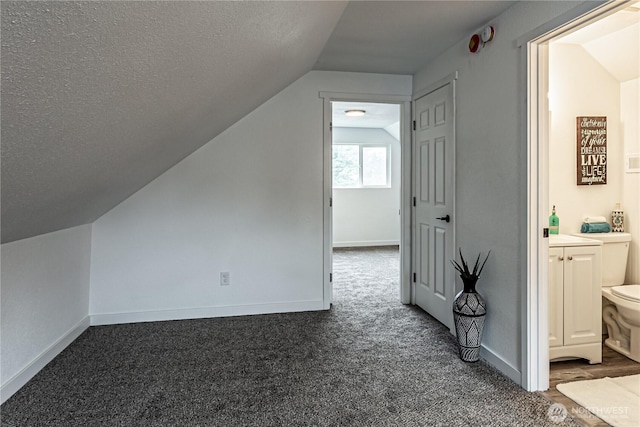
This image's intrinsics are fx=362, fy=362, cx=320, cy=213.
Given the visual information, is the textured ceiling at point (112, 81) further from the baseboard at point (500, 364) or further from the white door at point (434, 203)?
the baseboard at point (500, 364)

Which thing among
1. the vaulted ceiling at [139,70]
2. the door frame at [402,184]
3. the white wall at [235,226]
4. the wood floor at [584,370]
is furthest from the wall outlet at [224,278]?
the wood floor at [584,370]

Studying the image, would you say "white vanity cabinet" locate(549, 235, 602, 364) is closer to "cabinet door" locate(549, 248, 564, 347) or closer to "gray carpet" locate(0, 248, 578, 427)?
"cabinet door" locate(549, 248, 564, 347)

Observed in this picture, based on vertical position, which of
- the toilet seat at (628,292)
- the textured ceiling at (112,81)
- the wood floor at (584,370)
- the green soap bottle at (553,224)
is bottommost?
the wood floor at (584,370)

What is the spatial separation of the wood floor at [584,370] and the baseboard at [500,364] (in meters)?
0.15

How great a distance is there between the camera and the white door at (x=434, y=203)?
9.30ft

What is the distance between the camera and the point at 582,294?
233 cm

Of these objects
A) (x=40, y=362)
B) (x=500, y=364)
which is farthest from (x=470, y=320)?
(x=40, y=362)

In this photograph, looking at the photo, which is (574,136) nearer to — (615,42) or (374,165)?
(615,42)

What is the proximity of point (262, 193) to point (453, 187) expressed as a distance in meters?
1.61

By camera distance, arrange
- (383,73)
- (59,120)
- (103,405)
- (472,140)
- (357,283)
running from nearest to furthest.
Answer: (59,120) → (103,405) → (472,140) → (383,73) → (357,283)

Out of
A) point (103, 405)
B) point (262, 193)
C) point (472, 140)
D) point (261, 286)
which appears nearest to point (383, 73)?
point (472, 140)

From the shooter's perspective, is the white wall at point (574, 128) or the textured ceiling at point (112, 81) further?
the white wall at point (574, 128)

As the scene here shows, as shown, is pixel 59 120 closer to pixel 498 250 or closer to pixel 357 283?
pixel 498 250

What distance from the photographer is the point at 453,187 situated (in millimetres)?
2730
